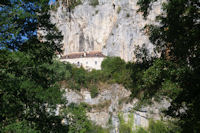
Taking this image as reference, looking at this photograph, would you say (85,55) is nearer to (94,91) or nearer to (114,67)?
(114,67)

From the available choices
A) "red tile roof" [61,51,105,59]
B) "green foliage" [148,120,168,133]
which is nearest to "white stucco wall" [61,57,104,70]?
"red tile roof" [61,51,105,59]

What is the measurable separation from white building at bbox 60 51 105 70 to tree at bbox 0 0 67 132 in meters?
37.9

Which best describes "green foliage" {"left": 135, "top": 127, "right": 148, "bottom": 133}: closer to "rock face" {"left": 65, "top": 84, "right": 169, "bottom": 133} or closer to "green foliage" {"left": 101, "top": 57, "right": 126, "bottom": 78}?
"rock face" {"left": 65, "top": 84, "right": 169, "bottom": 133}

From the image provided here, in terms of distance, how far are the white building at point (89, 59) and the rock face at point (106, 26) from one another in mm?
2160

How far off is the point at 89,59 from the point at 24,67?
39575 millimetres

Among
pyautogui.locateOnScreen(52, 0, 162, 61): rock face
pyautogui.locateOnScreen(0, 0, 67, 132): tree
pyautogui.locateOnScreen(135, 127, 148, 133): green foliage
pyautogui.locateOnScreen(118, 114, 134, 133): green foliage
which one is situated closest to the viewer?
pyautogui.locateOnScreen(0, 0, 67, 132): tree

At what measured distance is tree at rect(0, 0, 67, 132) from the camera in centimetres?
495

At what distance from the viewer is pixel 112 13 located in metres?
47.7

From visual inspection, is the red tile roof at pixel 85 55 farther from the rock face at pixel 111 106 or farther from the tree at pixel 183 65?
the tree at pixel 183 65

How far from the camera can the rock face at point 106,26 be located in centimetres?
3950

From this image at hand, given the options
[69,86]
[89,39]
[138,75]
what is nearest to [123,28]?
[89,39]

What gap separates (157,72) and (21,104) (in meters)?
4.17

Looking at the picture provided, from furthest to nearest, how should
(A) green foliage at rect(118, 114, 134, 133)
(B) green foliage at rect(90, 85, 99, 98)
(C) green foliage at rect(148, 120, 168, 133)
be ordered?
(B) green foliage at rect(90, 85, 99, 98)
(A) green foliage at rect(118, 114, 134, 133)
(C) green foliage at rect(148, 120, 168, 133)

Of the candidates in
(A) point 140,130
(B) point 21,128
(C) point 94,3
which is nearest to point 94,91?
(A) point 140,130
